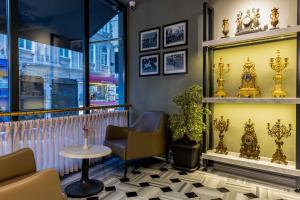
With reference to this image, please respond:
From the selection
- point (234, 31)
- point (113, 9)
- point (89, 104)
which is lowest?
point (89, 104)

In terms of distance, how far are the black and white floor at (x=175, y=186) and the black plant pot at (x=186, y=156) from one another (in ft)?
0.39

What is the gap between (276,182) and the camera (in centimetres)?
299

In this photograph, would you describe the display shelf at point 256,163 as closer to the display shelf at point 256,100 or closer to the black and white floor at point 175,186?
the black and white floor at point 175,186

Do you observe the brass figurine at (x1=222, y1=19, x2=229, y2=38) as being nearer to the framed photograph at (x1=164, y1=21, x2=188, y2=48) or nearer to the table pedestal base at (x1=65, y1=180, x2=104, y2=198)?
the framed photograph at (x1=164, y1=21, x2=188, y2=48)

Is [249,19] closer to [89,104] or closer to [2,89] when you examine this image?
[89,104]

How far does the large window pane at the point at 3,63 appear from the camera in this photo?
2.64 meters

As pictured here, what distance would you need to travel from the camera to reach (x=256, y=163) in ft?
9.62

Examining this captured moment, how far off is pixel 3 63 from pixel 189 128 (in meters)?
2.68

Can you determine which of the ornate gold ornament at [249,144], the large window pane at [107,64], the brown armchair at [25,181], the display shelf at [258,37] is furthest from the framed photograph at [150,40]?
the brown armchair at [25,181]

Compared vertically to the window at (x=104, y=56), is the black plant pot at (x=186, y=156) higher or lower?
lower

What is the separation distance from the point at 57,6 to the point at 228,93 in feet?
10.1

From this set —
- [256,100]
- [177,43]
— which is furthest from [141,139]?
[177,43]

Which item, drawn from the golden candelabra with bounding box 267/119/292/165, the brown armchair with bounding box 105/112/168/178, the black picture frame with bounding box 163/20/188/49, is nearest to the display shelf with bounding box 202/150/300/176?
the golden candelabra with bounding box 267/119/292/165

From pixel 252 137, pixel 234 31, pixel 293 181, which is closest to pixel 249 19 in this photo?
pixel 234 31
